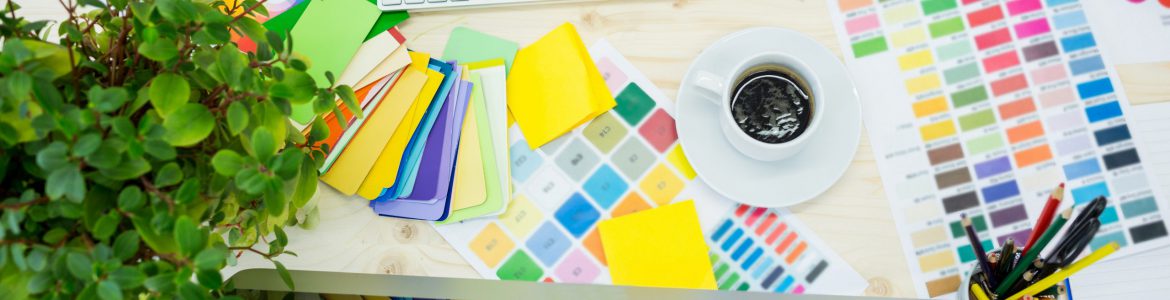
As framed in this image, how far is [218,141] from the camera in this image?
54 cm

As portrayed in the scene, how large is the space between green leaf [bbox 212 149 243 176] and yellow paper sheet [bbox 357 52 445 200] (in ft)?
1.04

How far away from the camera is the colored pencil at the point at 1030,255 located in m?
0.56

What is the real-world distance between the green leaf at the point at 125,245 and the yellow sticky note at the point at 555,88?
434mm

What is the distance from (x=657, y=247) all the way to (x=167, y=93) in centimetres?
52

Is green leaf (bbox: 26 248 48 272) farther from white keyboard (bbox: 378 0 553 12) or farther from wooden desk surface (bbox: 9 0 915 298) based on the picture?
white keyboard (bbox: 378 0 553 12)

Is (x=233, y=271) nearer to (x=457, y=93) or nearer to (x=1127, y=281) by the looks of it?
(x=457, y=93)

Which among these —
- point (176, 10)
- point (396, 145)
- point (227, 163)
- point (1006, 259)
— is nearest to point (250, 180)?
point (227, 163)

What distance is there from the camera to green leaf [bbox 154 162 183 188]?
1.57 ft

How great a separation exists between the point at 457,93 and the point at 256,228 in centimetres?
26

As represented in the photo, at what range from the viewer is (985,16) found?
0.82 m

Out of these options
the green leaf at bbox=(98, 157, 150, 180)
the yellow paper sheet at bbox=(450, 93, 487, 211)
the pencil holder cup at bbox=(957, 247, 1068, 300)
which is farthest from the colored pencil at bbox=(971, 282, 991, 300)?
the green leaf at bbox=(98, 157, 150, 180)

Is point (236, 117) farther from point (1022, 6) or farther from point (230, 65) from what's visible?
point (1022, 6)

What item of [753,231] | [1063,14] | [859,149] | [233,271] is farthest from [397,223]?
[1063,14]

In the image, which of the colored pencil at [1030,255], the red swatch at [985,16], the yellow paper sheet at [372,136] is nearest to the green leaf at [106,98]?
the yellow paper sheet at [372,136]
